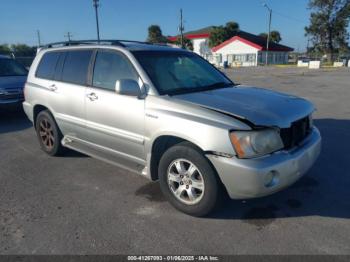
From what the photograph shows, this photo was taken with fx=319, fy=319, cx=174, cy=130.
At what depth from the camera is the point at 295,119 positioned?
3.44 m

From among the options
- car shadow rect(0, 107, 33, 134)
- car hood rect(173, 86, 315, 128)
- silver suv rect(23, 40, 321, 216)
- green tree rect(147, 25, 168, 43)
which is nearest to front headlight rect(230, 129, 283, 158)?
silver suv rect(23, 40, 321, 216)

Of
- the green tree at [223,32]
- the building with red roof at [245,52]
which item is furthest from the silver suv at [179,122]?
the green tree at [223,32]

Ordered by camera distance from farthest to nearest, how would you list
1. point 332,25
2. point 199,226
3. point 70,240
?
point 332,25
point 199,226
point 70,240

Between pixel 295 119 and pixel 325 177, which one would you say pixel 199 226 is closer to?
pixel 295 119

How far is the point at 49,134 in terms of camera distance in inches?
218

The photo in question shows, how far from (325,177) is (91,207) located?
3156mm

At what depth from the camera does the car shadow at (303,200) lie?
3.51 metres

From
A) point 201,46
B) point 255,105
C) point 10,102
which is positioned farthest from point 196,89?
point 201,46

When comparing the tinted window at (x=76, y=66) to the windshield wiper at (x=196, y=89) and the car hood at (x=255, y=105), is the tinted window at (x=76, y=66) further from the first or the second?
the car hood at (x=255, y=105)

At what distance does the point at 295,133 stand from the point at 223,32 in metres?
65.8

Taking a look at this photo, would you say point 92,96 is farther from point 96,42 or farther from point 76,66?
point 96,42

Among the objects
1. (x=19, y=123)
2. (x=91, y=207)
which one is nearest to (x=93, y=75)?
(x=91, y=207)

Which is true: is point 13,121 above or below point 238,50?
below

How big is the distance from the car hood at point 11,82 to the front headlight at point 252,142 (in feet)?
24.4
